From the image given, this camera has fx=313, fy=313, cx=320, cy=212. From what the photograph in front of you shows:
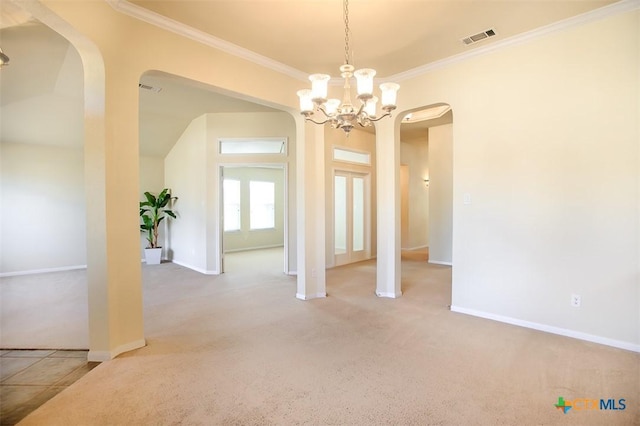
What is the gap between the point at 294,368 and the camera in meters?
2.46

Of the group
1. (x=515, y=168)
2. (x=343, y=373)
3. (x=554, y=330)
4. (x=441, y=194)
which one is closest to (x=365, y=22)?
(x=515, y=168)

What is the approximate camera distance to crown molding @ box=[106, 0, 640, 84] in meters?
2.69

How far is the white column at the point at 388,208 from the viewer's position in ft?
14.1

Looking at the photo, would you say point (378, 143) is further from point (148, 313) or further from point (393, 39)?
point (148, 313)

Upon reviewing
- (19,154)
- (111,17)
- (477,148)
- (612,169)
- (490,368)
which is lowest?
(490,368)

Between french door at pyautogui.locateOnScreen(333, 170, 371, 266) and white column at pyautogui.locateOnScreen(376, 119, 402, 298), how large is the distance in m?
2.34

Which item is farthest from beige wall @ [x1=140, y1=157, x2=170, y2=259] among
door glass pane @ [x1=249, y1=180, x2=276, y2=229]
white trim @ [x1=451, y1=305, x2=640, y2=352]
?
white trim @ [x1=451, y1=305, x2=640, y2=352]

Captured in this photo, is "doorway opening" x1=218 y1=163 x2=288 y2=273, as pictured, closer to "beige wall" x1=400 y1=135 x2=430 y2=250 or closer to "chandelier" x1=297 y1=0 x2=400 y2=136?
"beige wall" x1=400 y1=135 x2=430 y2=250

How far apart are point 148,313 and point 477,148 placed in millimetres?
4317

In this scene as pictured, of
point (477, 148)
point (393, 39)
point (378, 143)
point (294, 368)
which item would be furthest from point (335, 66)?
point (294, 368)

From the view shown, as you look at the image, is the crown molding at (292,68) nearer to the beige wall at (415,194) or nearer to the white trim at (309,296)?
the white trim at (309,296)

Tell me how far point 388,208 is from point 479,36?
7.20ft

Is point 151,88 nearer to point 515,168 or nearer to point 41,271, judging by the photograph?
point 41,271

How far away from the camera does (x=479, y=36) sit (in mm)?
3188
